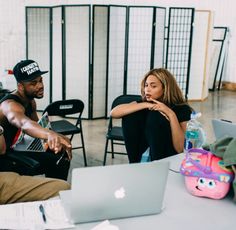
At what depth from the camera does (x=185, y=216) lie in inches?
62.8

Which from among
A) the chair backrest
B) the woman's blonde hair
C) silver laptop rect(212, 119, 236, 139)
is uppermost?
the woman's blonde hair

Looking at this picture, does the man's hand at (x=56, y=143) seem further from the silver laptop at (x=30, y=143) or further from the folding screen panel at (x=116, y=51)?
the folding screen panel at (x=116, y=51)

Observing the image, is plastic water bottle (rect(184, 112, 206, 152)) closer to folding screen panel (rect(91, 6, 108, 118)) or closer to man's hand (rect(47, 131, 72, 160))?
man's hand (rect(47, 131, 72, 160))

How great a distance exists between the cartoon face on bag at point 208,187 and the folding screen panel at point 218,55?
24.4ft

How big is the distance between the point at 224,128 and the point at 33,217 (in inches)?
48.7

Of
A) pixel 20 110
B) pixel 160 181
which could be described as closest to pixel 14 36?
pixel 20 110

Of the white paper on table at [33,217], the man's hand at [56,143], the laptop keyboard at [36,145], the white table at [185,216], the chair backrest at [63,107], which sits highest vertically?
the man's hand at [56,143]

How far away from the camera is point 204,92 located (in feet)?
25.3

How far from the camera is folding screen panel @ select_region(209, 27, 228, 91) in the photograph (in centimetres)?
871

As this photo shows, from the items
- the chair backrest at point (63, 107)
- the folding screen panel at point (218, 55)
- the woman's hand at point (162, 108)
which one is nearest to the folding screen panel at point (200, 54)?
the folding screen panel at point (218, 55)

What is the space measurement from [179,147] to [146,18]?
3.74 meters

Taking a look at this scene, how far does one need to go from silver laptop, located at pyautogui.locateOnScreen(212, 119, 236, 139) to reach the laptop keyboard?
1.42 meters

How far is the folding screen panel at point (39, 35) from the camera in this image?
591cm

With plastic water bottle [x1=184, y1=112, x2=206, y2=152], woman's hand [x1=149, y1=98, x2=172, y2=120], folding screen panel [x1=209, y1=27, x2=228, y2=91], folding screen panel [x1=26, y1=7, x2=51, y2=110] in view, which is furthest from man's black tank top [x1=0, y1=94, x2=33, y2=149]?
folding screen panel [x1=209, y1=27, x2=228, y2=91]
